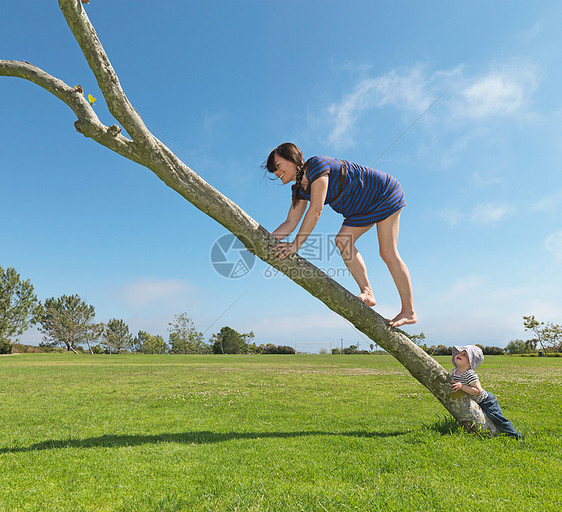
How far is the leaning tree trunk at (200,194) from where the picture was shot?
150 inches

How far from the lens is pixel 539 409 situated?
6.70 metres

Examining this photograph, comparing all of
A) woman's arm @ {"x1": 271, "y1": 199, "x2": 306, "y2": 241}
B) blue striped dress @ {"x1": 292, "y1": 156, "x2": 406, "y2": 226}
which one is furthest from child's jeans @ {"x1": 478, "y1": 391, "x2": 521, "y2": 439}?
woman's arm @ {"x1": 271, "y1": 199, "x2": 306, "y2": 241}

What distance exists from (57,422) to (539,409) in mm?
8104

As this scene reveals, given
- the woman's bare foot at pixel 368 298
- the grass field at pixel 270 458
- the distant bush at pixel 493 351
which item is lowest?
the grass field at pixel 270 458

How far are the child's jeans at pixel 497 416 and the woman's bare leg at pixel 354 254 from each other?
1.92m

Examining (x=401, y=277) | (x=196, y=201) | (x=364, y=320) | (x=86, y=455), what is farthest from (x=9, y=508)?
(x=401, y=277)

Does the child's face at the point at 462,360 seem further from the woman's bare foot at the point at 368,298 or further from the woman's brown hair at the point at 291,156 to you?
the woman's brown hair at the point at 291,156

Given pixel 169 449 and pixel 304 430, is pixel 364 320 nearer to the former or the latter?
pixel 304 430

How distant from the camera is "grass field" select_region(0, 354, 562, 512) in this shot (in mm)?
2945

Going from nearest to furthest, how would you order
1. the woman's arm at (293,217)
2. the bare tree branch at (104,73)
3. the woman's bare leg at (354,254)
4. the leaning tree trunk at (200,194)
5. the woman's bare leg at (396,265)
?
the bare tree branch at (104,73), the leaning tree trunk at (200,194), the woman's arm at (293,217), the woman's bare leg at (396,265), the woman's bare leg at (354,254)

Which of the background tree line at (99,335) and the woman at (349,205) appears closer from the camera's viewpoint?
the woman at (349,205)

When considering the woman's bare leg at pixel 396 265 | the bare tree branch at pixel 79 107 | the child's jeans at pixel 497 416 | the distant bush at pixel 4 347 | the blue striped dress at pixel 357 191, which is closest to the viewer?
the bare tree branch at pixel 79 107

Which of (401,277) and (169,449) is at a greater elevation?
(401,277)

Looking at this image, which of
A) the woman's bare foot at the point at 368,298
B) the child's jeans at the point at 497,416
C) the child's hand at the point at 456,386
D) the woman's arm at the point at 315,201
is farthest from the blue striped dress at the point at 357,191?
the child's jeans at the point at 497,416
